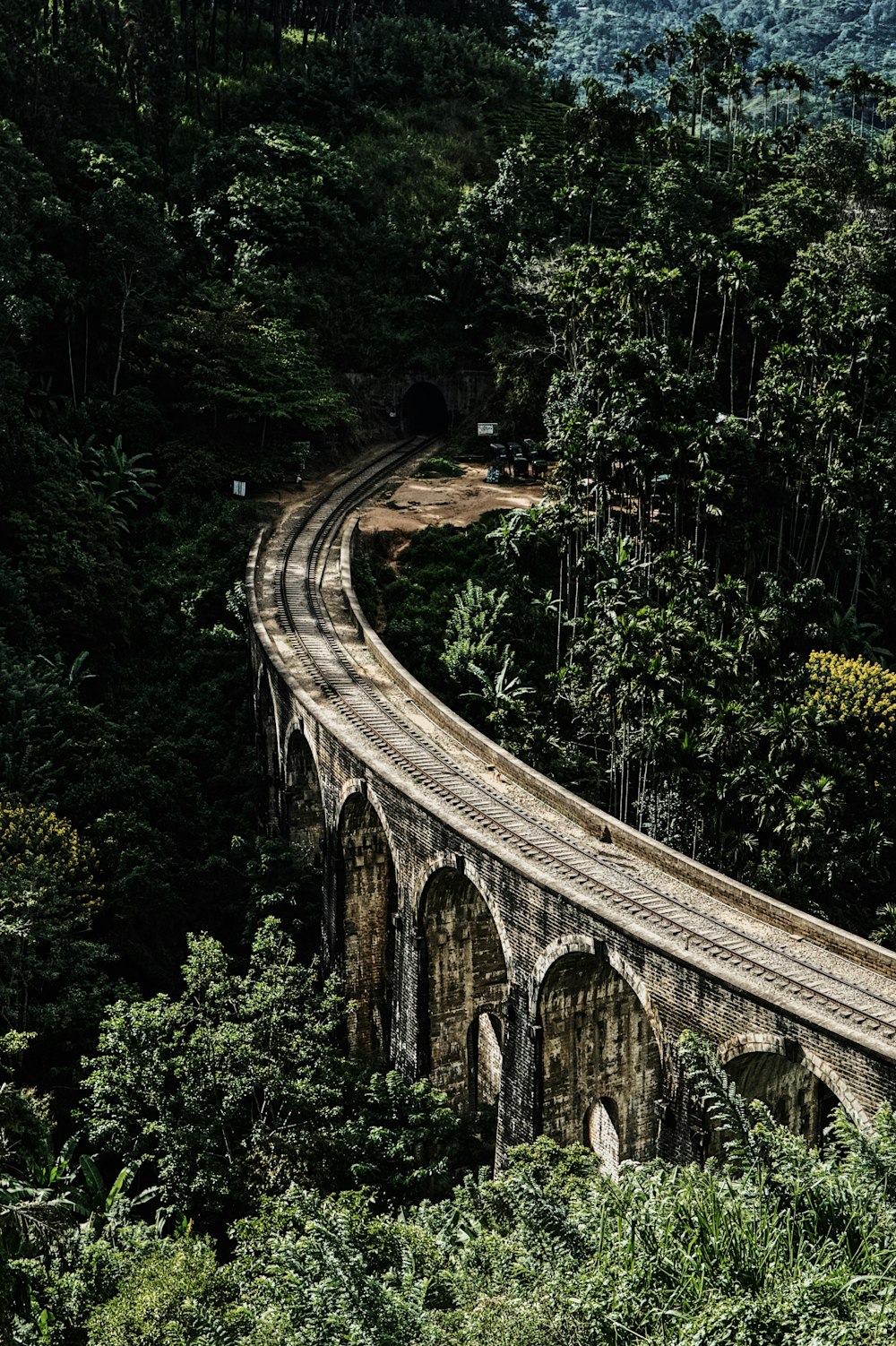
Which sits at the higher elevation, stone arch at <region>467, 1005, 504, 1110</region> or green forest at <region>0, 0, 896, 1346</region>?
green forest at <region>0, 0, 896, 1346</region>

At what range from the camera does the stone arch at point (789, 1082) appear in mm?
22016

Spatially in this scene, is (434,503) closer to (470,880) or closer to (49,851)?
(49,851)

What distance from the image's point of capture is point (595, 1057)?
29234 mm

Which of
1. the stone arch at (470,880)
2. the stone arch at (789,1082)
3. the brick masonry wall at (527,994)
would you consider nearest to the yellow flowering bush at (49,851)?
the brick masonry wall at (527,994)

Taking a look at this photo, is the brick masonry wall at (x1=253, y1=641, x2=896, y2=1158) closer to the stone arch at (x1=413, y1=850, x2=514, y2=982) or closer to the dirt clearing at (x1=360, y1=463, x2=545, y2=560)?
the stone arch at (x1=413, y1=850, x2=514, y2=982)

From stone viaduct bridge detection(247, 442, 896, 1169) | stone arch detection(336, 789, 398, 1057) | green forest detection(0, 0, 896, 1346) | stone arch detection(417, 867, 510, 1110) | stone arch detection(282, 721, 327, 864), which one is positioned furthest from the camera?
stone arch detection(282, 721, 327, 864)

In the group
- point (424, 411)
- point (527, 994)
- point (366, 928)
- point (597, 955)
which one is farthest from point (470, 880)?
point (424, 411)

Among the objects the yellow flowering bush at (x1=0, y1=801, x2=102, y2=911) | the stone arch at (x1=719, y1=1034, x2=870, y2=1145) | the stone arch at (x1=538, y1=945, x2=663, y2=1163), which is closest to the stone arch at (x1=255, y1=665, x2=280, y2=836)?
the yellow flowering bush at (x1=0, y1=801, x2=102, y2=911)

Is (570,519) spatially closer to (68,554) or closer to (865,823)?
(865,823)

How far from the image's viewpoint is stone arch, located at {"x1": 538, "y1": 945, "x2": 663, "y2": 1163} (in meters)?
28.5

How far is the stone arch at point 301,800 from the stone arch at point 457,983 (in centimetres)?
840

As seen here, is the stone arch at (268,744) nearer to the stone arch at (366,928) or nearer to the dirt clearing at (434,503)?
the stone arch at (366,928)

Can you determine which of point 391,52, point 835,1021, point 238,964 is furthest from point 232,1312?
point 391,52

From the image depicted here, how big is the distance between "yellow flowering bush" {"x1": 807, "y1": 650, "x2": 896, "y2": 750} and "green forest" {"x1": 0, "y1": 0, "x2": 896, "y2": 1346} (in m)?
0.24
